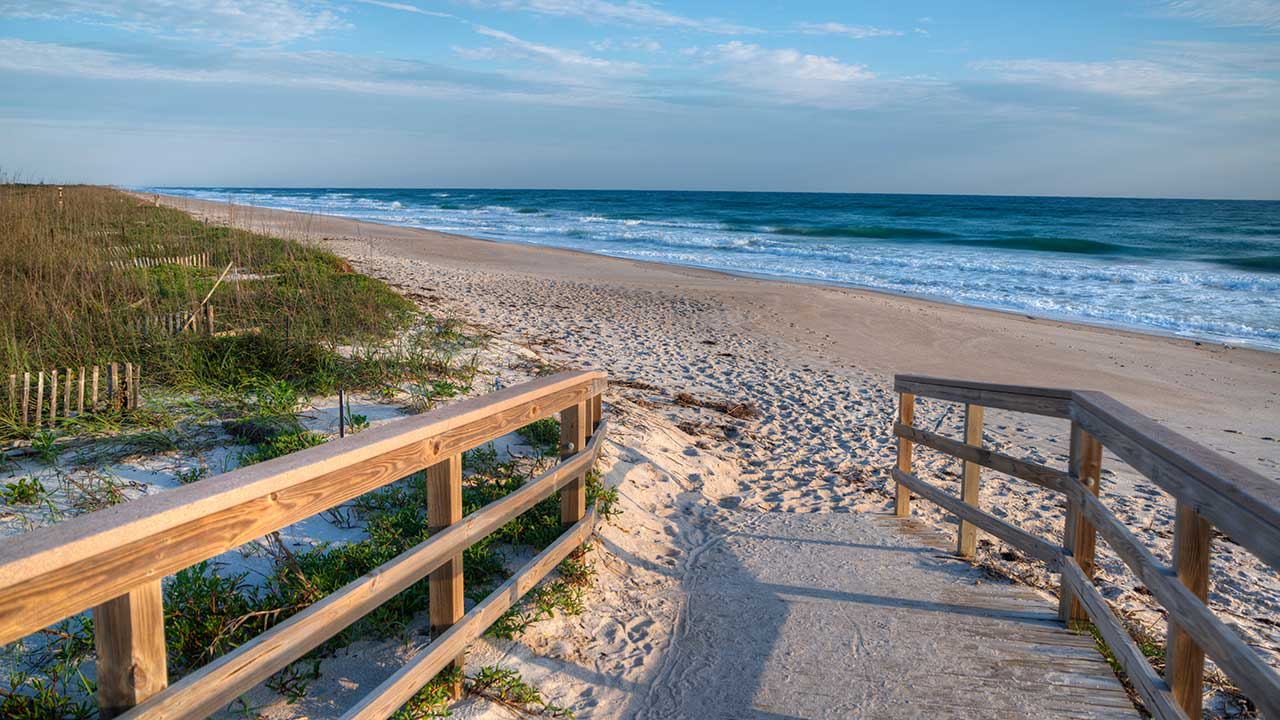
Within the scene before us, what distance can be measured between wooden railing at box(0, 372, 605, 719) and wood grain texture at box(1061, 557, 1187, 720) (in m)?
2.35

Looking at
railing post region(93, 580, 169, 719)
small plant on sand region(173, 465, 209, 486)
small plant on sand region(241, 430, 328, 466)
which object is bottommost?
small plant on sand region(173, 465, 209, 486)

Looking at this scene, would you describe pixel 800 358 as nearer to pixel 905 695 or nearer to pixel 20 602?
pixel 905 695

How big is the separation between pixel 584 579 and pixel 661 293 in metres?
13.4

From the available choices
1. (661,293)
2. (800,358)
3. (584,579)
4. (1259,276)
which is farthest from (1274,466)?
(1259,276)

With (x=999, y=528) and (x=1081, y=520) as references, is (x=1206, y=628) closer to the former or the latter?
(x=1081, y=520)

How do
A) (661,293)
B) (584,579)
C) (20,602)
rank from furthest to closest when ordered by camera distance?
(661,293) → (584,579) → (20,602)

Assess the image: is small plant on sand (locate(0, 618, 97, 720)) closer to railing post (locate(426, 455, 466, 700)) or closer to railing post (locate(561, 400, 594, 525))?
railing post (locate(426, 455, 466, 700))

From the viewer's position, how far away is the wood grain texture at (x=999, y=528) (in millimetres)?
3969

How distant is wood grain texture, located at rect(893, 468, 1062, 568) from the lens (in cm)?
397

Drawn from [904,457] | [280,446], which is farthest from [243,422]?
[904,457]

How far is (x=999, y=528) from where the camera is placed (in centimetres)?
432

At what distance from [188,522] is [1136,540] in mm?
3355

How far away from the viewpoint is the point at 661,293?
56.3 ft

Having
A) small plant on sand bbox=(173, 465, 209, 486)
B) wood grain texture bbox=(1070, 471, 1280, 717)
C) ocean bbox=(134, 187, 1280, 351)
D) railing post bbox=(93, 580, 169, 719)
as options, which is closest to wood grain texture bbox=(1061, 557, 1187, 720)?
wood grain texture bbox=(1070, 471, 1280, 717)
